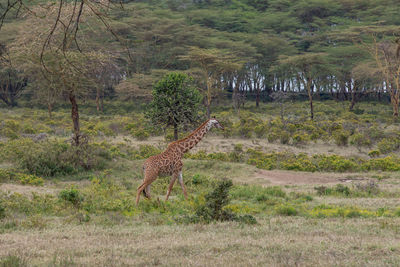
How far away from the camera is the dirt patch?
14.4 meters

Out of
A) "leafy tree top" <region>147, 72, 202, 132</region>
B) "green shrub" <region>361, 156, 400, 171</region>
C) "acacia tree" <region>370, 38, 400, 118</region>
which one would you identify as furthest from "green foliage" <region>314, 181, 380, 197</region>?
"acacia tree" <region>370, 38, 400, 118</region>

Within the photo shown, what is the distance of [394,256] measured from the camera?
4.74 metres

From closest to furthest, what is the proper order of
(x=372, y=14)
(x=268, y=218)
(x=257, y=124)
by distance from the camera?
(x=268, y=218), (x=257, y=124), (x=372, y=14)

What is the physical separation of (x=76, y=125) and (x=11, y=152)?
8.08 ft

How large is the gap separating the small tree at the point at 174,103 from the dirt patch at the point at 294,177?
374 cm

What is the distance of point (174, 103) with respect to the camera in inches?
667

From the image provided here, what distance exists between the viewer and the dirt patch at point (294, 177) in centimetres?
1439

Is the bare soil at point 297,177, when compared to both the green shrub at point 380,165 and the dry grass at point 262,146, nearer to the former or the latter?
the green shrub at point 380,165

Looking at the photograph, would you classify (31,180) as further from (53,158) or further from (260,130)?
(260,130)

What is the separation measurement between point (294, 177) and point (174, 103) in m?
5.35

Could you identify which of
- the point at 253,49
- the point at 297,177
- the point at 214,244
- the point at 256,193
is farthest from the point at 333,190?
the point at 253,49

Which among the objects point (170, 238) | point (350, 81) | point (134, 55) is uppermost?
point (134, 55)

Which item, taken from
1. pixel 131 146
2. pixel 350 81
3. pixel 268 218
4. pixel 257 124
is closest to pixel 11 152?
pixel 131 146

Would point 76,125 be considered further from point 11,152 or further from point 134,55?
point 134,55
